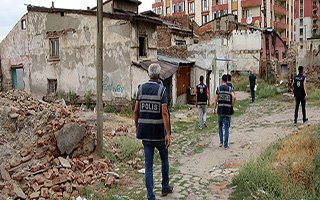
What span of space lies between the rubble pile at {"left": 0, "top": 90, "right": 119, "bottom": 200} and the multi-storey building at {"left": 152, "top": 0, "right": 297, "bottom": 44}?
42898 mm

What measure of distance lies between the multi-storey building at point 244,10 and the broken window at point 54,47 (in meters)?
33.6

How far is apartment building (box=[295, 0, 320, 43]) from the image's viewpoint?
7181 centimetres

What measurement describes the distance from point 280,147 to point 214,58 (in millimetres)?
14939

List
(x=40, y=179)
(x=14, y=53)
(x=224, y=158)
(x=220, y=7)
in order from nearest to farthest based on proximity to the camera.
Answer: (x=40, y=179) < (x=224, y=158) < (x=14, y=53) < (x=220, y=7)

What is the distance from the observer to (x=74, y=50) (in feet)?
59.4

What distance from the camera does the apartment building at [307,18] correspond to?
71812 mm

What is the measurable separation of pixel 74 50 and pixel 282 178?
48.9ft

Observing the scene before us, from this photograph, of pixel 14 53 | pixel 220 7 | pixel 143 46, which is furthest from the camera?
pixel 220 7

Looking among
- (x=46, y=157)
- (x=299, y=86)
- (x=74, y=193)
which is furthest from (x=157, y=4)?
(x=74, y=193)

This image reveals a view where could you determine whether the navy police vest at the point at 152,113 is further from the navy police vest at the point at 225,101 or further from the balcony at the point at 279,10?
the balcony at the point at 279,10

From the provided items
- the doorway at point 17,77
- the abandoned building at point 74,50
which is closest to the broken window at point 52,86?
the abandoned building at point 74,50

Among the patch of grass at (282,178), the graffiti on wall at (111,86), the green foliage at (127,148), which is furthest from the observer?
the graffiti on wall at (111,86)

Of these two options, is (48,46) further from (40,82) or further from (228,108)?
(228,108)

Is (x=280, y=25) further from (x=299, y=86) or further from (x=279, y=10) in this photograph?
(x=299, y=86)
